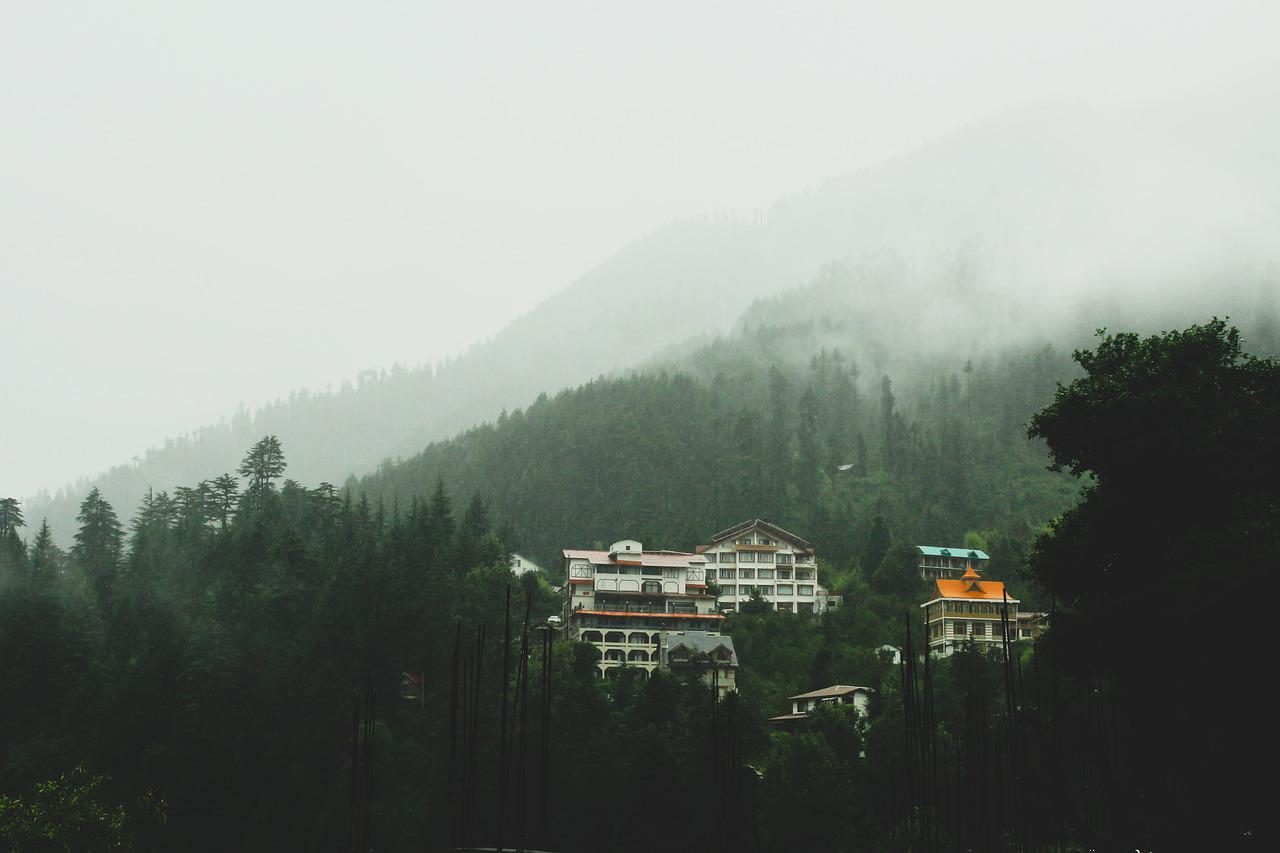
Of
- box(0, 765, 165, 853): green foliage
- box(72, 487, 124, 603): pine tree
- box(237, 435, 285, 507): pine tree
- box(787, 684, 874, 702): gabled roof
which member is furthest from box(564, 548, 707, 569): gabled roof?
box(0, 765, 165, 853): green foliage

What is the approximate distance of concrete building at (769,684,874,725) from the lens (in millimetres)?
66625

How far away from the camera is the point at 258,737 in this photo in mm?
61906

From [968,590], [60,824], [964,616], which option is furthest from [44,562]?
[968,590]

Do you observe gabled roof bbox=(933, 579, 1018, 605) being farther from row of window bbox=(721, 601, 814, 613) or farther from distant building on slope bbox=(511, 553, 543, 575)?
distant building on slope bbox=(511, 553, 543, 575)

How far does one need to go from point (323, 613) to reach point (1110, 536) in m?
47.8

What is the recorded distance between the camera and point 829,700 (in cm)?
6675

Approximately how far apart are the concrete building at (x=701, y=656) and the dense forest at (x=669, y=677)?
5.05 ft

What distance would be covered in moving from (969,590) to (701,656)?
→ 1883cm

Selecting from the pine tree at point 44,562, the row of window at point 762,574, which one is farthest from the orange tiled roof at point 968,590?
the pine tree at point 44,562

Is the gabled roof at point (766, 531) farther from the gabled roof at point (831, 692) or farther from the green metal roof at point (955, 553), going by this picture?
the gabled roof at point (831, 692)

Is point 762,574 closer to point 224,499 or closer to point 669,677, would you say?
point 669,677

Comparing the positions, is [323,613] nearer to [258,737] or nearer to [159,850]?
[258,737]

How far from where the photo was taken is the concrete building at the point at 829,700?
66.6m

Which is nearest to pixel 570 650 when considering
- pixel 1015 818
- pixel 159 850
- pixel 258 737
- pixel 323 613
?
pixel 323 613
